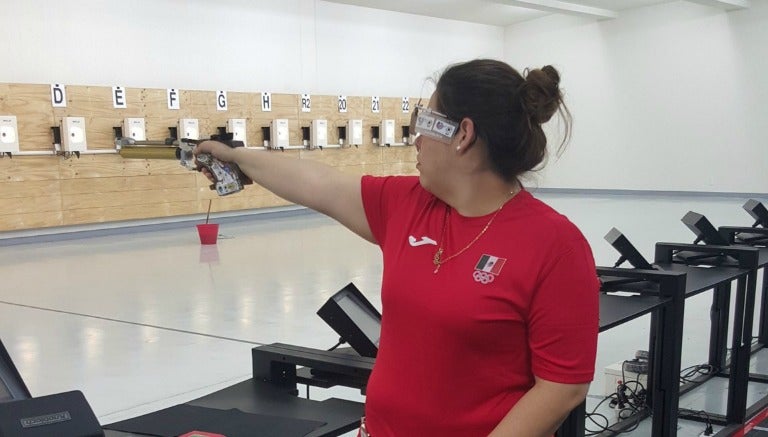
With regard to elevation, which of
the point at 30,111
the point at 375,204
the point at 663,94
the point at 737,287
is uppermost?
the point at 663,94

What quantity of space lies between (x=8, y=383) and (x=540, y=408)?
32.4 inches

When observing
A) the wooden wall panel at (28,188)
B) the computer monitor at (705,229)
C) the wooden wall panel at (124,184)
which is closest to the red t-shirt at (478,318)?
the computer monitor at (705,229)

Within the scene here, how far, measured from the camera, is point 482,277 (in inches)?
44.6

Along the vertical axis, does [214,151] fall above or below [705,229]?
above

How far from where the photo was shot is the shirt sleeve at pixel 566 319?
1099 mm

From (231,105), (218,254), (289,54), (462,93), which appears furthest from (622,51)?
(462,93)

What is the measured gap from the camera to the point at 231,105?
381 inches

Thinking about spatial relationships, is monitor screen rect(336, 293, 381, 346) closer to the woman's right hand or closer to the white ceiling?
the woman's right hand

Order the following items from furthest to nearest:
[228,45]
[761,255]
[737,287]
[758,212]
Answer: [228,45] → [758,212] → [761,255] → [737,287]

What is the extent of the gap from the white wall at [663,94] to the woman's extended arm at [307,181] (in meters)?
10.2

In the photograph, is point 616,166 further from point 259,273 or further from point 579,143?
point 259,273

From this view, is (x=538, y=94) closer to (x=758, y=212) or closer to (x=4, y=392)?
(x=4, y=392)

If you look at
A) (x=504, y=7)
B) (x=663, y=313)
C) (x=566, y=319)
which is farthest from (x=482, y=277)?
(x=504, y=7)

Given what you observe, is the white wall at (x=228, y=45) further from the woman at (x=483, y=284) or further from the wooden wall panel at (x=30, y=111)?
the woman at (x=483, y=284)
